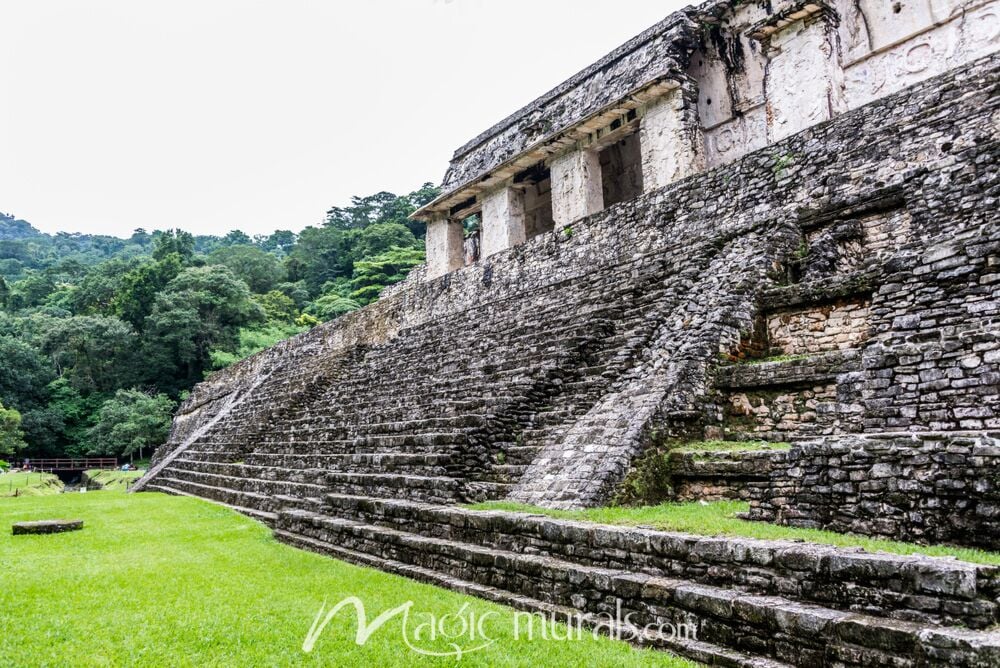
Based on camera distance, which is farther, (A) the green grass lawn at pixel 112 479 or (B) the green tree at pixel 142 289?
(B) the green tree at pixel 142 289

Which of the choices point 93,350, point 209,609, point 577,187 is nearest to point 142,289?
point 93,350

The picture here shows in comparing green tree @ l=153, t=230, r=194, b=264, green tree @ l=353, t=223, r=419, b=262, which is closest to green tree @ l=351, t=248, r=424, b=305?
green tree @ l=353, t=223, r=419, b=262

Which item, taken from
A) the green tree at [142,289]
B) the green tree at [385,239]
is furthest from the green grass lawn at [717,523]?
the green tree at [142,289]

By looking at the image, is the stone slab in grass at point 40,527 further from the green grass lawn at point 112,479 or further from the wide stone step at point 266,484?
the green grass lawn at point 112,479

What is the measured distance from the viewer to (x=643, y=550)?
3580 millimetres

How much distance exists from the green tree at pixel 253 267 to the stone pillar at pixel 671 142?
1278 inches

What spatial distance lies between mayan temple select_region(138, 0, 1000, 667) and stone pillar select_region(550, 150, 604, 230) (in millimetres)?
49

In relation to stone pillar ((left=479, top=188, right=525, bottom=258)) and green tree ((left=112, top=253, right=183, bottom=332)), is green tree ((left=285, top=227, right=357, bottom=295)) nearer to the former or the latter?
green tree ((left=112, top=253, right=183, bottom=332))

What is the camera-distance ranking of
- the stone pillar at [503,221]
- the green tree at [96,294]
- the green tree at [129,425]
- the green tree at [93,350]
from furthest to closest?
the green tree at [96,294]
the green tree at [93,350]
the green tree at [129,425]
the stone pillar at [503,221]

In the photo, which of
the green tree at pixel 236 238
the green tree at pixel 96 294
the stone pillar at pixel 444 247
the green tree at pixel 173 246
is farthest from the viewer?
the green tree at pixel 236 238

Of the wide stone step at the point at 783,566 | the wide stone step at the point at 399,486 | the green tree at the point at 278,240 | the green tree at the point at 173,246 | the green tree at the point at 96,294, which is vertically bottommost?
the wide stone step at the point at 783,566

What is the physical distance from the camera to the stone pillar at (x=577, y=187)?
1289 centimetres

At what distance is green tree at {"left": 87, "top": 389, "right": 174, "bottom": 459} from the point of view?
26562 millimetres

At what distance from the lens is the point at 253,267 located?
130 ft
